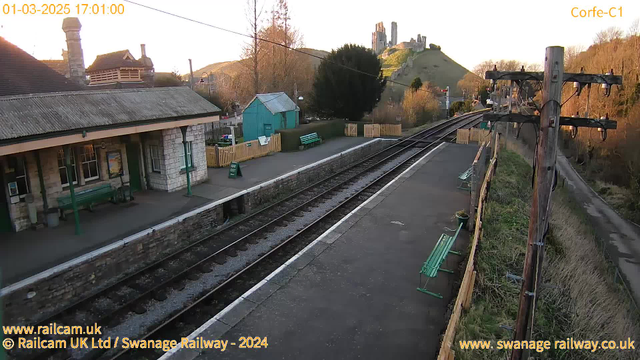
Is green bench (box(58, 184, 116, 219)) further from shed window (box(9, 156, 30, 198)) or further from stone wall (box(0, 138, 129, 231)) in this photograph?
shed window (box(9, 156, 30, 198))

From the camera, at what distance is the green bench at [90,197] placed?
11359mm

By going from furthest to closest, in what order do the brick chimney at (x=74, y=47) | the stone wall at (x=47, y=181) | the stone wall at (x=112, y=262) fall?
the brick chimney at (x=74, y=47), the stone wall at (x=47, y=181), the stone wall at (x=112, y=262)

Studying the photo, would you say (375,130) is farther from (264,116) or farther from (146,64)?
(146,64)

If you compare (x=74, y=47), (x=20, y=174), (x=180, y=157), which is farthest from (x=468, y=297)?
(x=74, y=47)

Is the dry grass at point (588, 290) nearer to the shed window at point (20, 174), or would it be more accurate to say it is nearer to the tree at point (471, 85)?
the shed window at point (20, 174)

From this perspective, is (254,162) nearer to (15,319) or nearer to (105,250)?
(105,250)

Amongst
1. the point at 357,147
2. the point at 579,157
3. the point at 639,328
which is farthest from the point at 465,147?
the point at 639,328

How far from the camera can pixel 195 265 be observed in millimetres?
9828

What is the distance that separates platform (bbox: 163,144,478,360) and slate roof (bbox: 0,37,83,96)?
37.6 feet

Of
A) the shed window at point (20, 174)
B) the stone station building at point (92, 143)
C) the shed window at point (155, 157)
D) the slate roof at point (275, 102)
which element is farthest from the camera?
the slate roof at point (275, 102)

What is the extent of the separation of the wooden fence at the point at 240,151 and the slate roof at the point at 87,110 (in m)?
3.46

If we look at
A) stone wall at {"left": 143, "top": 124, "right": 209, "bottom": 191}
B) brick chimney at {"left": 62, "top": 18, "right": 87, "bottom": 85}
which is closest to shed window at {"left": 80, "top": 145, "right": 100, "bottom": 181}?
stone wall at {"left": 143, "top": 124, "right": 209, "bottom": 191}

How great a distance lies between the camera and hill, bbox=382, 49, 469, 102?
97.2m

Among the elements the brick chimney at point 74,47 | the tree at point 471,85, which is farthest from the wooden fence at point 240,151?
the tree at point 471,85
